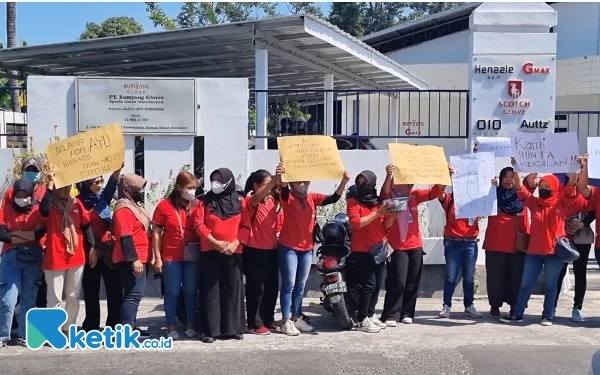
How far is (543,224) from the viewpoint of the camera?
7.30 meters

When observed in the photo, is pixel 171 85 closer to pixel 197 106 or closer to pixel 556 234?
pixel 197 106

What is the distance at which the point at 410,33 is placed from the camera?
2667 centimetres

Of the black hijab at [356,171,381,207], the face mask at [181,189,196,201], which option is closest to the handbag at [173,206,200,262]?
the face mask at [181,189,196,201]

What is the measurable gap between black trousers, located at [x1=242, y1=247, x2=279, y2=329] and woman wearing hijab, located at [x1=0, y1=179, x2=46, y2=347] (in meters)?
2.01

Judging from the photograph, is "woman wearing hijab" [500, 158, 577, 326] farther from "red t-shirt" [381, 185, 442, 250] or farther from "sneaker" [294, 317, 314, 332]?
"sneaker" [294, 317, 314, 332]

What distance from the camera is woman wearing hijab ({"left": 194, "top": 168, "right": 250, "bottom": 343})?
21.9 ft

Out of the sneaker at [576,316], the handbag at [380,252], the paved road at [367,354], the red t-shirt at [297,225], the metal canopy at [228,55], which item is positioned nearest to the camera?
the paved road at [367,354]

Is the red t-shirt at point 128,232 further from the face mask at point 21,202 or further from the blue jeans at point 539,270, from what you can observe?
the blue jeans at point 539,270

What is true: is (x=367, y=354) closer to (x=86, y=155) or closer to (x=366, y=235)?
(x=366, y=235)

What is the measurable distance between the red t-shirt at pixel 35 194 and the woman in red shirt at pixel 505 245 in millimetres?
4710

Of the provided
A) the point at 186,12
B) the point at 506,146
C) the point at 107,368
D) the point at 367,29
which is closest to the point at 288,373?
the point at 107,368

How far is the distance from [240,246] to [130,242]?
1066mm

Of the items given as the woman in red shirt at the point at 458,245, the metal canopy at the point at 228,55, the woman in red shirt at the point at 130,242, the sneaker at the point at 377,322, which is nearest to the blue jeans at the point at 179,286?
the woman in red shirt at the point at 130,242

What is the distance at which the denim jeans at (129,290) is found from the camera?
657cm
